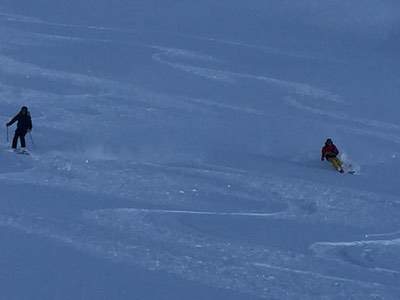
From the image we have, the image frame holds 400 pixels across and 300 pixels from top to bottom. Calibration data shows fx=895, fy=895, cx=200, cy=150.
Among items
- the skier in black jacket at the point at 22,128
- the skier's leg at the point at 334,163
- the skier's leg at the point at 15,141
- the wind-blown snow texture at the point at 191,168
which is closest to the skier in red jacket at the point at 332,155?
the skier's leg at the point at 334,163

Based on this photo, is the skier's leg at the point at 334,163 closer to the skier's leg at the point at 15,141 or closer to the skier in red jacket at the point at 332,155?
the skier in red jacket at the point at 332,155

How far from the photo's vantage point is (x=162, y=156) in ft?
61.2

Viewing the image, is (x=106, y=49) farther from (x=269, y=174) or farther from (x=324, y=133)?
(x=269, y=174)

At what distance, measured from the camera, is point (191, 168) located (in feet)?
58.6

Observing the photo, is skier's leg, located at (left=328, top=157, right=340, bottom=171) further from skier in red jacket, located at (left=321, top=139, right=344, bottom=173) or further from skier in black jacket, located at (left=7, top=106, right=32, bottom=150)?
skier in black jacket, located at (left=7, top=106, right=32, bottom=150)

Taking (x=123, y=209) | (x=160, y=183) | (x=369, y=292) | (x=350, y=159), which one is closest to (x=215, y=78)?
(x=350, y=159)

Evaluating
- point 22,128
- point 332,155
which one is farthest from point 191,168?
point 22,128

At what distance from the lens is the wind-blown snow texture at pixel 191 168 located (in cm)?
1206

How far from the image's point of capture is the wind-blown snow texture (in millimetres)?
12062

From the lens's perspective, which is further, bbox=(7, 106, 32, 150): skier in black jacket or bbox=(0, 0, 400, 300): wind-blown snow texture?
bbox=(7, 106, 32, 150): skier in black jacket

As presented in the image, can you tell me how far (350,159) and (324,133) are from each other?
2355 mm

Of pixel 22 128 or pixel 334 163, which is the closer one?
pixel 22 128

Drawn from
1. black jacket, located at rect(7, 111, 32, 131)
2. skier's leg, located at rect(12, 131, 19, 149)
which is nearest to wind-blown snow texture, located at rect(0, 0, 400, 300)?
skier's leg, located at rect(12, 131, 19, 149)

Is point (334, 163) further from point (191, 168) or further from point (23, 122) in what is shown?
point (23, 122)
